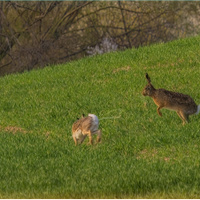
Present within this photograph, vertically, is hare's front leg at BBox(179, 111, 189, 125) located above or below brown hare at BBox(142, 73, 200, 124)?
below

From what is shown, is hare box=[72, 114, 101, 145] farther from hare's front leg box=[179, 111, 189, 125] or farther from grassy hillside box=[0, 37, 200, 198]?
hare's front leg box=[179, 111, 189, 125]

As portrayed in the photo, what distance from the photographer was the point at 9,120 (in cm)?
1461

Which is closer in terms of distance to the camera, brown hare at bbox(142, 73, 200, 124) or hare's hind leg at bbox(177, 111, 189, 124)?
brown hare at bbox(142, 73, 200, 124)

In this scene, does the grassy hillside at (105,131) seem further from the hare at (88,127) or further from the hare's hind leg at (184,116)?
the hare at (88,127)

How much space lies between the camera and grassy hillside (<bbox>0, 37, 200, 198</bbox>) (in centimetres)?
827

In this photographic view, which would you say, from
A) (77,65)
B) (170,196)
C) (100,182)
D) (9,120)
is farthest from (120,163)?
(77,65)

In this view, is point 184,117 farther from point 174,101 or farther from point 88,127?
point 88,127

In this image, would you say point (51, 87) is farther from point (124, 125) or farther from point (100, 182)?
point (100, 182)

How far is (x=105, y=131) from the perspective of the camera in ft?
38.8

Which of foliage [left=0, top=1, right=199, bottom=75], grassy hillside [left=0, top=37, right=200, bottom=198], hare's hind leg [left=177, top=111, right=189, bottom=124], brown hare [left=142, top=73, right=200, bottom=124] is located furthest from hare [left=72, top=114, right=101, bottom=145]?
foliage [left=0, top=1, right=199, bottom=75]

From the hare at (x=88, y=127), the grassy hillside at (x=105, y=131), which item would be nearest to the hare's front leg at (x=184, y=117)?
the grassy hillside at (x=105, y=131)

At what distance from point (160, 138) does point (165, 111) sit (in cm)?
248

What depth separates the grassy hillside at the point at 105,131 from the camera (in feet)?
27.1

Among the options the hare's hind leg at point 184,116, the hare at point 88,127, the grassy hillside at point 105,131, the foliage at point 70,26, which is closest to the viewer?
the grassy hillside at point 105,131
